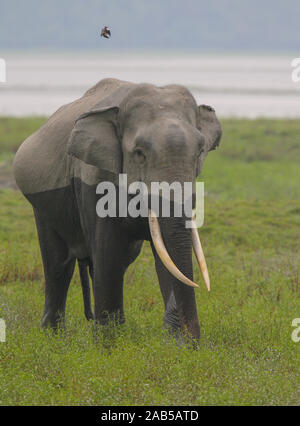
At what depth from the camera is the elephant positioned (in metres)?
6.25

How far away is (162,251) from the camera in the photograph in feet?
20.2

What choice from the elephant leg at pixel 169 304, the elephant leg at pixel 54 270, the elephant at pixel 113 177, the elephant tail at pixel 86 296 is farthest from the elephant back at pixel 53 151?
the elephant leg at pixel 169 304

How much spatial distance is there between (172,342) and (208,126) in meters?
1.60

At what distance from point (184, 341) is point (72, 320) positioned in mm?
1675

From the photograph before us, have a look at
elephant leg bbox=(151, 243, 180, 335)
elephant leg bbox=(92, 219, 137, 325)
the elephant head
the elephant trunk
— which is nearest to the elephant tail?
elephant leg bbox=(92, 219, 137, 325)

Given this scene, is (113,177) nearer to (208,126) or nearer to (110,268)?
(110,268)

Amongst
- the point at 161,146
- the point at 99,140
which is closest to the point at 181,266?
the point at 161,146

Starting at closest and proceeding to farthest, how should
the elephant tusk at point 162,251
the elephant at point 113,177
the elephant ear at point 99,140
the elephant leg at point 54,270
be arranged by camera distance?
the elephant tusk at point 162,251, the elephant at point 113,177, the elephant ear at point 99,140, the elephant leg at point 54,270

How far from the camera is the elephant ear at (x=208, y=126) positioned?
6879 mm

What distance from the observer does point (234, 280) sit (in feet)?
31.8

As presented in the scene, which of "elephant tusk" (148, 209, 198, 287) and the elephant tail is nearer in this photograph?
"elephant tusk" (148, 209, 198, 287)

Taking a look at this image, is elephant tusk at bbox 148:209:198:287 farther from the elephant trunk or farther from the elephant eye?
the elephant eye

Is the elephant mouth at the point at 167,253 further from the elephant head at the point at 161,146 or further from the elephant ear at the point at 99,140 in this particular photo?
the elephant ear at the point at 99,140
